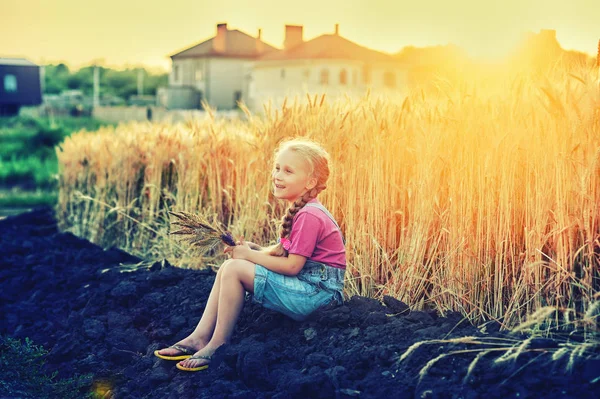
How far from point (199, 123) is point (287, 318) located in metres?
3.06

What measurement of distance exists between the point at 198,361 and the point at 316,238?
0.82 metres

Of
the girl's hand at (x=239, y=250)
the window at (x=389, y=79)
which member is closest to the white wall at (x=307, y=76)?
the window at (x=389, y=79)

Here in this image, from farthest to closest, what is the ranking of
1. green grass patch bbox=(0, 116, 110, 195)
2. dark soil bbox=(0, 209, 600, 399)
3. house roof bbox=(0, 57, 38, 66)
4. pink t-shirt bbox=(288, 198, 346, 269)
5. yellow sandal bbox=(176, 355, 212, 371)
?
house roof bbox=(0, 57, 38, 66) < green grass patch bbox=(0, 116, 110, 195) < pink t-shirt bbox=(288, 198, 346, 269) < yellow sandal bbox=(176, 355, 212, 371) < dark soil bbox=(0, 209, 600, 399)

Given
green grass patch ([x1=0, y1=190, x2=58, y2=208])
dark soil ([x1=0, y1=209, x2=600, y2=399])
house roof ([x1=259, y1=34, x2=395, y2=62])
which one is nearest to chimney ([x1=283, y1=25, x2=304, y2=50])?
house roof ([x1=259, y1=34, x2=395, y2=62])

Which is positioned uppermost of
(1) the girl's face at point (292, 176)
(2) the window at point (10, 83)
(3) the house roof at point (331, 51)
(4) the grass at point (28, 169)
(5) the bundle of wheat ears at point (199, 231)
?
(3) the house roof at point (331, 51)

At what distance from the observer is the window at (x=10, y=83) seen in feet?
155

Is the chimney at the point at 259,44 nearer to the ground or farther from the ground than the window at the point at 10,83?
farther from the ground

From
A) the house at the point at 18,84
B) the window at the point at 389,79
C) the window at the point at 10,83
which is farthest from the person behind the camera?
the window at the point at 10,83

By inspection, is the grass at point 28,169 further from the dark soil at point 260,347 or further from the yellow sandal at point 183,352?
the yellow sandal at point 183,352

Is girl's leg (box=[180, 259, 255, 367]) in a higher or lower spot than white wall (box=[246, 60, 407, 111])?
lower

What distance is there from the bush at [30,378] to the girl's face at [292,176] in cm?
139

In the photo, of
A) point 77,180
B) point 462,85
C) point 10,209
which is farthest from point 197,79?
point 462,85

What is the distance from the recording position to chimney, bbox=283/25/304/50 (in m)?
42.7

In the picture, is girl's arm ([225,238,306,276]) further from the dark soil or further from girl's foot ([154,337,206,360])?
girl's foot ([154,337,206,360])
